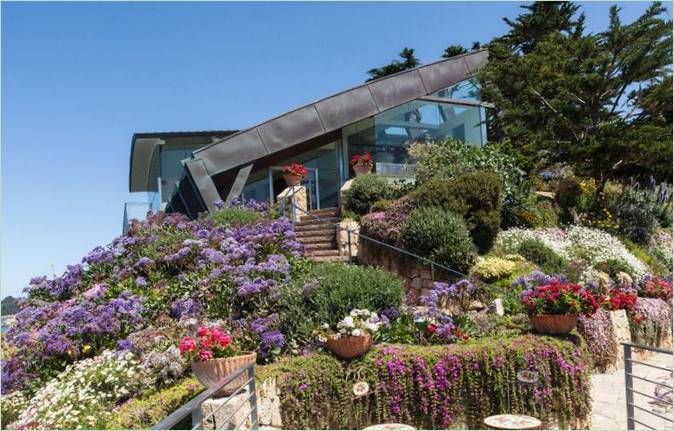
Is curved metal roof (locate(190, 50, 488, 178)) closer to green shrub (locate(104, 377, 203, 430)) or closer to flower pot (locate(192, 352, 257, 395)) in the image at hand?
A: green shrub (locate(104, 377, 203, 430))

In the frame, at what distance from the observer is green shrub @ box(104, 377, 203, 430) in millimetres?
6082

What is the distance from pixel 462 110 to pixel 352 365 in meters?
14.9

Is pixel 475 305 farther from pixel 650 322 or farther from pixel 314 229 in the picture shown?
pixel 314 229

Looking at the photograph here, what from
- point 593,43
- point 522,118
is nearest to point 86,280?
point 522,118

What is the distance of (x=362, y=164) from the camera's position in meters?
17.5

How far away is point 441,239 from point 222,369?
5.89 metres

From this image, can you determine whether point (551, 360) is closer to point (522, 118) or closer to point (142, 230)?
point (142, 230)

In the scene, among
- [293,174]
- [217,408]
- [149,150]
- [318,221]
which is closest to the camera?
[217,408]

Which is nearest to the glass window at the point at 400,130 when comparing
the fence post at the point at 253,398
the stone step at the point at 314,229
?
the stone step at the point at 314,229

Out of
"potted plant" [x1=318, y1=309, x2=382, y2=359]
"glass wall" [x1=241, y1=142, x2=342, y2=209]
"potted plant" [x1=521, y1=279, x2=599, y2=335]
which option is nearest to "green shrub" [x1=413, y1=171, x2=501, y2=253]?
"potted plant" [x1=521, y1=279, x2=599, y2=335]

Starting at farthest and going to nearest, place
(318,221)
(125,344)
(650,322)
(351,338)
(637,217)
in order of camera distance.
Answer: (637,217) < (318,221) < (650,322) < (125,344) < (351,338)

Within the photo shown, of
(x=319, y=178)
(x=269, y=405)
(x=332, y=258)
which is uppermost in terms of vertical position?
(x=319, y=178)

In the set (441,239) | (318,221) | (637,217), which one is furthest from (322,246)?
(637,217)

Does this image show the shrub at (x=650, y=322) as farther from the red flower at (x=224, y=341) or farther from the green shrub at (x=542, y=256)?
the red flower at (x=224, y=341)
